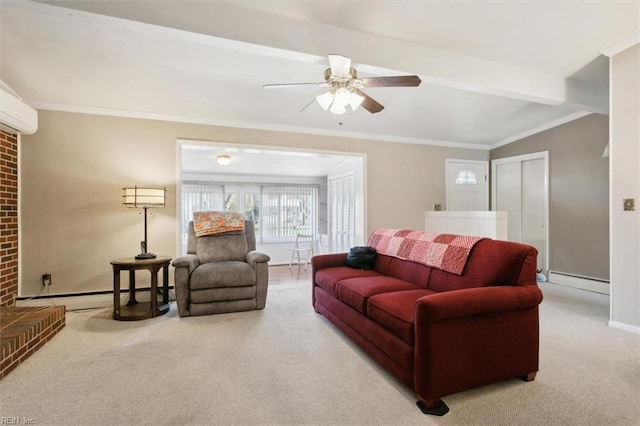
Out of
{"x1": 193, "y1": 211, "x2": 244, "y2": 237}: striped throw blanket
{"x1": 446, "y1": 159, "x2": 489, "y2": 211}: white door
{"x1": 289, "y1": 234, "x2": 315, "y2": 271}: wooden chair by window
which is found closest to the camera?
{"x1": 193, "y1": 211, "x2": 244, "y2": 237}: striped throw blanket

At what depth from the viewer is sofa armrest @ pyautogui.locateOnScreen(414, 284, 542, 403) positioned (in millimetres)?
1694

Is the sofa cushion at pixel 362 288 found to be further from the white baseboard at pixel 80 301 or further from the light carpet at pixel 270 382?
the white baseboard at pixel 80 301

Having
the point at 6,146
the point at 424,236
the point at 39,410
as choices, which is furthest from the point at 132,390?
the point at 6,146

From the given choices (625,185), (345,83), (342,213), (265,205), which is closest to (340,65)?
(345,83)

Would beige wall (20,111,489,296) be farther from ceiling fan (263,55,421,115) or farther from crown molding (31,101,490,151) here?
ceiling fan (263,55,421,115)

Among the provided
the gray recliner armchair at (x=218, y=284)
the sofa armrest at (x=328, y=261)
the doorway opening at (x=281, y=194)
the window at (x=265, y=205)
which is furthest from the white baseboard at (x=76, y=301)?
the window at (x=265, y=205)

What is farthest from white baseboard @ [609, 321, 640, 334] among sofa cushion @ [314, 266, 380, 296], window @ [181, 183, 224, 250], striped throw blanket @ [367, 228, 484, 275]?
window @ [181, 183, 224, 250]

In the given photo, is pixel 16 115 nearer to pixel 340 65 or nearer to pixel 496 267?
pixel 340 65

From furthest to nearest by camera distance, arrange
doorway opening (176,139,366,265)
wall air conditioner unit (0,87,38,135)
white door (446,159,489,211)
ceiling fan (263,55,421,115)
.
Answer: doorway opening (176,139,366,265), white door (446,159,489,211), wall air conditioner unit (0,87,38,135), ceiling fan (263,55,421,115)

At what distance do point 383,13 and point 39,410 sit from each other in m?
3.47

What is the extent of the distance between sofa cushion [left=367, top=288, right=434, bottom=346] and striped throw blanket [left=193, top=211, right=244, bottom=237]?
2.36 m

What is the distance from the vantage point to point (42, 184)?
348 cm

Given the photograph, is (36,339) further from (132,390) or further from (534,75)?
(534,75)

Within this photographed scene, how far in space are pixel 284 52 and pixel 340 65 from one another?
1.92 ft
